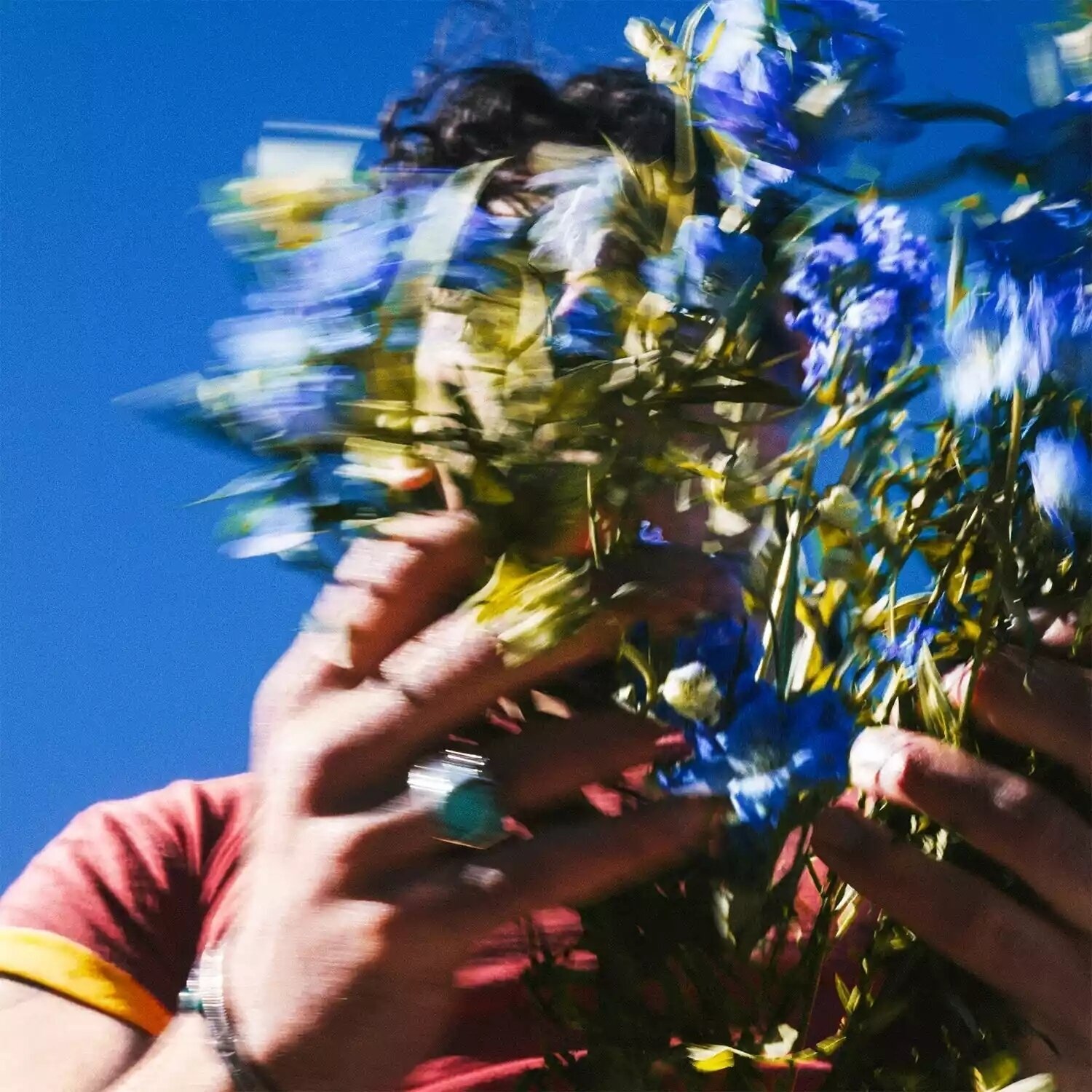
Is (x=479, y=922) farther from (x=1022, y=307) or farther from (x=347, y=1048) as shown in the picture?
(x=1022, y=307)

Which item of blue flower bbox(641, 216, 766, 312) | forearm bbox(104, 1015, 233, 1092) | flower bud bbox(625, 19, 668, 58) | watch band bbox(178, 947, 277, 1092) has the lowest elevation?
forearm bbox(104, 1015, 233, 1092)

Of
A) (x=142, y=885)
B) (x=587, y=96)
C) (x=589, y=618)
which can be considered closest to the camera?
(x=589, y=618)

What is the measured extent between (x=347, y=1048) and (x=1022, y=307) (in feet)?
0.98

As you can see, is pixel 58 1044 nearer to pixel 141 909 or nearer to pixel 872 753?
pixel 141 909

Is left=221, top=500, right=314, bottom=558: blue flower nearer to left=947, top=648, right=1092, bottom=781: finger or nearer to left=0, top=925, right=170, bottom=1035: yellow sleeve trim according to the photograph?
left=947, top=648, right=1092, bottom=781: finger

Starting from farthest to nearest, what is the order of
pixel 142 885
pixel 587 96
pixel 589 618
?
A: pixel 142 885 → pixel 587 96 → pixel 589 618

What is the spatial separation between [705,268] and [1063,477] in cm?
12

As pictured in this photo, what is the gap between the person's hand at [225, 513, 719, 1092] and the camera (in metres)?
0.28

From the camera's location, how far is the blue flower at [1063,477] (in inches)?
11.2

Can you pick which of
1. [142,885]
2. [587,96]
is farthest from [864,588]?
[142,885]

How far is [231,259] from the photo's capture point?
31 cm

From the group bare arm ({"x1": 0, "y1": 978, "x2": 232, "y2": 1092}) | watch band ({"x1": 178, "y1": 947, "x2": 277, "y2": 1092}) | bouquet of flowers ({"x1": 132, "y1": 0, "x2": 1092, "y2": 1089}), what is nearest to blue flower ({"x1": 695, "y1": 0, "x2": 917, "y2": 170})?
bouquet of flowers ({"x1": 132, "y1": 0, "x2": 1092, "y2": 1089})

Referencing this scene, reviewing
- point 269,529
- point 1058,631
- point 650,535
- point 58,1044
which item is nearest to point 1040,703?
point 1058,631

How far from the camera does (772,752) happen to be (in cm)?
27
